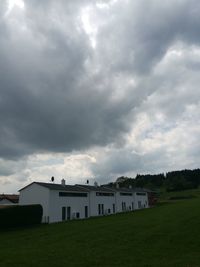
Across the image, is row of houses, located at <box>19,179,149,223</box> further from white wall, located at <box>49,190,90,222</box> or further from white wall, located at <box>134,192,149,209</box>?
white wall, located at <box>134,192,149,209</box>

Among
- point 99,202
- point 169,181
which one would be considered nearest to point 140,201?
point 99,202

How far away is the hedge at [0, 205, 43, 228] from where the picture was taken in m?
39.3

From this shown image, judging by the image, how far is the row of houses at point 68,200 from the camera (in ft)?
156

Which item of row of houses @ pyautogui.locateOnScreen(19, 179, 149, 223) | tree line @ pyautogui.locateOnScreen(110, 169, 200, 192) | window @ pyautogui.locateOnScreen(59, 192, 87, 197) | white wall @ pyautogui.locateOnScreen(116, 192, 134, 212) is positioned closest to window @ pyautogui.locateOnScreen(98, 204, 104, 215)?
row of houses @ pyautogui.locateOnScreen(19, 179, 149, 223)

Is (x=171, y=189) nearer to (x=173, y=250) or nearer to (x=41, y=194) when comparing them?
(x=41, y=194)

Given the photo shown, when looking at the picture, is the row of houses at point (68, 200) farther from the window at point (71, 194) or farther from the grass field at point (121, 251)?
the grass field at point (121, 251)

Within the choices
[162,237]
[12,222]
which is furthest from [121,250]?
[12,222]

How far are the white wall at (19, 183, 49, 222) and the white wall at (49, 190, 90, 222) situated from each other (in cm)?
70

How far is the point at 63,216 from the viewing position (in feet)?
163

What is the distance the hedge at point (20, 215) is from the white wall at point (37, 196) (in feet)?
6.56

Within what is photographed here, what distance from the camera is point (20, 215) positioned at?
136 feet

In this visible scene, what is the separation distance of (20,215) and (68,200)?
10883 millimetres

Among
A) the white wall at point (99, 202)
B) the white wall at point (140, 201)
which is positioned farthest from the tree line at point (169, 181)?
the white wall at point (99, 202)

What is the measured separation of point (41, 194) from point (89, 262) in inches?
1314
